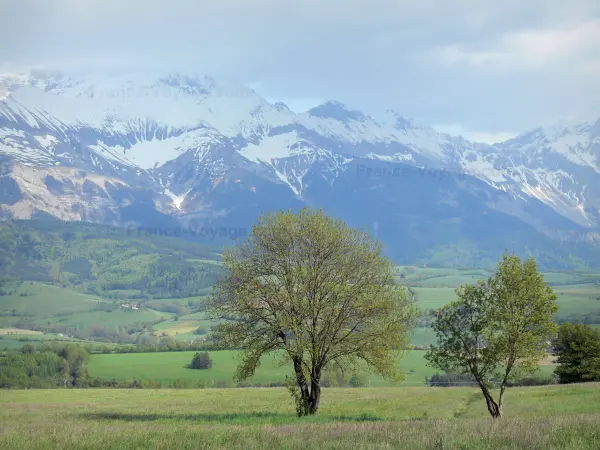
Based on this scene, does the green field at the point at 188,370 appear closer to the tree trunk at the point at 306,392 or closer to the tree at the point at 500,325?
the tree trunk at the point at 306,392

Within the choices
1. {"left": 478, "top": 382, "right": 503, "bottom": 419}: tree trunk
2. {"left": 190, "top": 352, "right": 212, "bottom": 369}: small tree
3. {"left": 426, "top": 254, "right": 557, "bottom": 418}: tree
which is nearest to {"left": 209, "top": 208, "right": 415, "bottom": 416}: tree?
{"left": 426, "top": 254, "right": 557, "bottom": 418}: tree

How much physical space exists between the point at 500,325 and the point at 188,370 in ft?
398

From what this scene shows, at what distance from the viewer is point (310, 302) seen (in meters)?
40.3

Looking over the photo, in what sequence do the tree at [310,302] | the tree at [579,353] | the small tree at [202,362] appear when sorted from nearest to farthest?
the tree at [310,302], the tree at [579,353], the small tree at [202,362]

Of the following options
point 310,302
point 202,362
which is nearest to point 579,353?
point 310,302

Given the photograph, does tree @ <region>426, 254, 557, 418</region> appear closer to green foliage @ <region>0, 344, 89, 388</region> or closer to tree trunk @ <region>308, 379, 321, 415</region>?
tree trunk @ <region>308, 379, 321, 415</region>

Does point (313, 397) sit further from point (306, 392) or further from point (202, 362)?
point (202, 362)

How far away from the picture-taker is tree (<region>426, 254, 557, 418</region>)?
124 feet

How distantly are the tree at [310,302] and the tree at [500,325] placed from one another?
3154mm

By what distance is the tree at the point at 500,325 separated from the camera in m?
37.7

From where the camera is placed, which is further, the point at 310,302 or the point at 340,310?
the point at 340,310

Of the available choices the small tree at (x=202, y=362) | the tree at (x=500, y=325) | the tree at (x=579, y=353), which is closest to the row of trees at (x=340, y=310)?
the tree at (x=500, y=325)

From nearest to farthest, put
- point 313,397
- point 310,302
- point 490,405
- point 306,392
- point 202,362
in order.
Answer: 1. point 490,405
2. point 310,302
3. point 306,392
4. point 313,397
5. point 202,362

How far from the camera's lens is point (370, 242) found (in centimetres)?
4244
